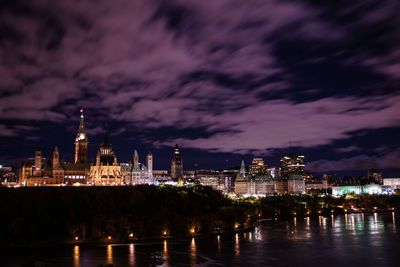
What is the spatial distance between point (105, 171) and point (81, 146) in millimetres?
22434

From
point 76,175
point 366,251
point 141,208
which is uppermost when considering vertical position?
point 76,175

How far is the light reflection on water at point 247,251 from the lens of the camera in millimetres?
49750

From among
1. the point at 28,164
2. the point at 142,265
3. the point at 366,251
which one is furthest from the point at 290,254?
the point at 28,164

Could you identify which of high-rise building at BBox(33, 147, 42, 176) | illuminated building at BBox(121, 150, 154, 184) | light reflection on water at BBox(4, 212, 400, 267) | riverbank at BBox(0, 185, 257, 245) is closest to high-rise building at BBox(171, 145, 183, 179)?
illuminated building at BBox(121, 150, 154, 184)

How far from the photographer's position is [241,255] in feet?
176

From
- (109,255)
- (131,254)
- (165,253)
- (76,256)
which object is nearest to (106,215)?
(76,256)

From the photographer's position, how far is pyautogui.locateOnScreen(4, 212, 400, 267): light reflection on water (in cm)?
4975

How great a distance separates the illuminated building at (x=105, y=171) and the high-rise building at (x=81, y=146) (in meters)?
14.9

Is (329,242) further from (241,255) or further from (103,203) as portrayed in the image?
(103,203)

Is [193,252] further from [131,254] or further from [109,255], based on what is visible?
[109,255]

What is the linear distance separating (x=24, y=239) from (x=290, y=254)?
36.9 metres

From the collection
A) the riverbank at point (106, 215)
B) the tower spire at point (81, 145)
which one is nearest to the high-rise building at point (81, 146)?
the tower spire at point (81, 145)

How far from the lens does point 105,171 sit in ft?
393

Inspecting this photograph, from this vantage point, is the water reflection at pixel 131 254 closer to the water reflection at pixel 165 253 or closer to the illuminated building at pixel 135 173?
the water reflection at pixel 165 253
